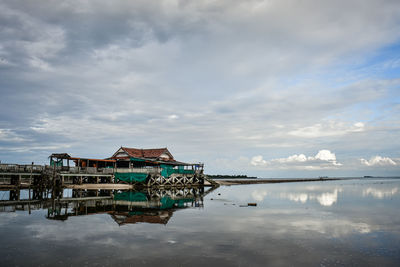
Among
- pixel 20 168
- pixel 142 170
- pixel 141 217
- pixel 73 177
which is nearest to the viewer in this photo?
pixel 141 217

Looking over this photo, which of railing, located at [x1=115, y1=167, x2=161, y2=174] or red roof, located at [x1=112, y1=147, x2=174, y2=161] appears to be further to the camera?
red roof, located at [x1=112, y1=147, x2=174, y2=161]

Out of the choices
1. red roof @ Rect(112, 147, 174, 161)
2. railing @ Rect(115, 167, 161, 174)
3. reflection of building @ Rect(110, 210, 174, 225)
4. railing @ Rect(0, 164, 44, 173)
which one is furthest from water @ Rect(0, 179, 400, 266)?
red roof @ Rect(112, 147, 174, 161)

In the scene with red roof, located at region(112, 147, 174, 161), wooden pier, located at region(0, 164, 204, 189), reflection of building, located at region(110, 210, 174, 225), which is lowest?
reflection of building, located at region(110, 210, 174, 225)

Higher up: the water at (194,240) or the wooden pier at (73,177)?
the wooden pier at (73,177)

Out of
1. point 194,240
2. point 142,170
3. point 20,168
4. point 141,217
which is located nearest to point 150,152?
point 142,170

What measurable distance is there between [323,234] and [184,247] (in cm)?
863

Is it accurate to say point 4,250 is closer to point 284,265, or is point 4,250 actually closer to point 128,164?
point 284,265

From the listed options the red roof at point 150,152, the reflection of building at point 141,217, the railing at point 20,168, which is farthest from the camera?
the red roof at point 150,152

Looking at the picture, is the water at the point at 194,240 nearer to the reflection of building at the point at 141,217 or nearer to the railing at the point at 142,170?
the reflection of building at the point at 141,217

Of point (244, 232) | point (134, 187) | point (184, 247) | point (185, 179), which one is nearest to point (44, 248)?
point (184, 247)

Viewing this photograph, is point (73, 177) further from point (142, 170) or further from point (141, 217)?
point (141, 217)

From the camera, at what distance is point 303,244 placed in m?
14.1

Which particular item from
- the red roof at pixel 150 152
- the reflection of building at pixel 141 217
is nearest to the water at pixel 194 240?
the reflection of building at pixel 141 217

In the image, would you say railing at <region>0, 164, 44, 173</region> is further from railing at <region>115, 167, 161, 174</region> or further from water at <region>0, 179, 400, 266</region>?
water at <region>0, 179, 400, 266</region>
